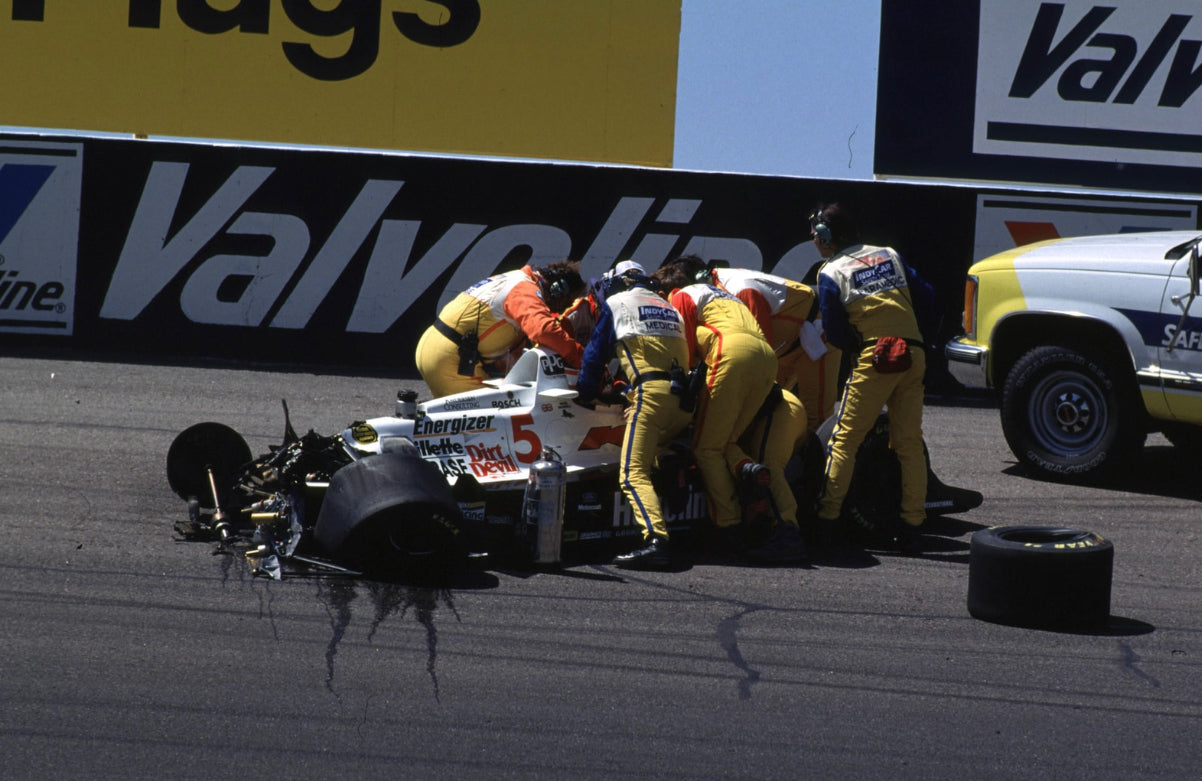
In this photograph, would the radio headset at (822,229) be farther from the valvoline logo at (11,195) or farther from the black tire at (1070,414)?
the valvoline logo at (11,195)

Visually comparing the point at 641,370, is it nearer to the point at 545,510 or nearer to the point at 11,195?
the point at 545,510

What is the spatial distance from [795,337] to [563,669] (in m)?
4.21

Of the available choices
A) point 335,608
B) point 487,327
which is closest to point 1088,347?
point 487,327

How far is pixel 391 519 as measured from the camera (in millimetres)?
6590

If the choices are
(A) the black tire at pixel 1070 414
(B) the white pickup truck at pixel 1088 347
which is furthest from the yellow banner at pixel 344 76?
(A) the black tire at pixel 1070 414

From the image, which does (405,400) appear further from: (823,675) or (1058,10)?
(1058,10)

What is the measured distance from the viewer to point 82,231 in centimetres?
1438

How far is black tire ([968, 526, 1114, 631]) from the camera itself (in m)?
6.32

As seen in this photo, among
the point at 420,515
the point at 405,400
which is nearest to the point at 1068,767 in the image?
the point at 420,515

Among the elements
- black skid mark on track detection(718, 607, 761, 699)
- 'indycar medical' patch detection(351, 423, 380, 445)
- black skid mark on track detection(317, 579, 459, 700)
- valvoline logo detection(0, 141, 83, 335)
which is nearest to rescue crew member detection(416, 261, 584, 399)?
'indycar medical' patch detection(351, 423, 380, 445)

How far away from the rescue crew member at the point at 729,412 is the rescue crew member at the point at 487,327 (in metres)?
1.13

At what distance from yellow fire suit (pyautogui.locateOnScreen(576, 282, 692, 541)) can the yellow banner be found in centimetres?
957

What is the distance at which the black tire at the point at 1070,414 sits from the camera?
9625 millimetres

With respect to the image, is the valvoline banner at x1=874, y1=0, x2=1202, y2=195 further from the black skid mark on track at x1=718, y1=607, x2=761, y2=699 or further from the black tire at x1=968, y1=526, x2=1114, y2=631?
the black skid mark on track at x1=718, y1=607, x2=761, y2=699
